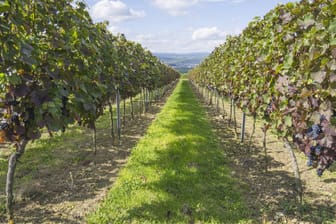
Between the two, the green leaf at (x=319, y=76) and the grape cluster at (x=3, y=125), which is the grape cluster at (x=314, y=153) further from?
the grape cluster at (x=3, y=125)

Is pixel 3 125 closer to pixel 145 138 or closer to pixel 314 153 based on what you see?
pixel 314 153

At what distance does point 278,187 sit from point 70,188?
482 centimetres

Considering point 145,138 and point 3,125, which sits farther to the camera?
point 145,138

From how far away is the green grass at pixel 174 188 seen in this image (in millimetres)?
5547

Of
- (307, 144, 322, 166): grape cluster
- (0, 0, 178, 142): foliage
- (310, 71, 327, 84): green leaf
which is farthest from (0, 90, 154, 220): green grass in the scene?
(310, 71, 327, 84): green leaf

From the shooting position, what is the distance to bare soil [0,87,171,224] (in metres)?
5.57

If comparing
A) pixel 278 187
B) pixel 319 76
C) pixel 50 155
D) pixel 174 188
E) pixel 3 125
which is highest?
pixel 319 76

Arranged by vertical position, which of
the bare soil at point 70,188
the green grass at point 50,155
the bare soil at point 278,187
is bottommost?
the bare soil at point 278,187

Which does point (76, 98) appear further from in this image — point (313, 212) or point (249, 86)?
point (249, 86)

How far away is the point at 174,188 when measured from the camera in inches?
265

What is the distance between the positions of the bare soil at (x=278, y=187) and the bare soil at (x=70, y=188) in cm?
328

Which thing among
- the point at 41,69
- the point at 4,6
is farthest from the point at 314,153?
the point at 4,6

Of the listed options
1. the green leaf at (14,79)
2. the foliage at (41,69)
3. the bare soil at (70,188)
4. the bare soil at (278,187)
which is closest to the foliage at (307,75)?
the bare soil at (278,187)

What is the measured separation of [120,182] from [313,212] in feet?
13.7
